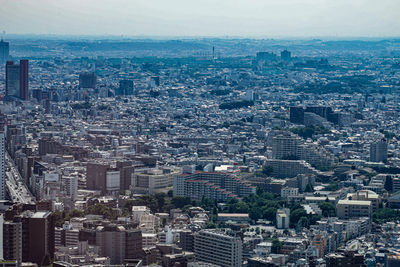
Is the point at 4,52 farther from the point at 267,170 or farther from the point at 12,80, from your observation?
the point at 267,170

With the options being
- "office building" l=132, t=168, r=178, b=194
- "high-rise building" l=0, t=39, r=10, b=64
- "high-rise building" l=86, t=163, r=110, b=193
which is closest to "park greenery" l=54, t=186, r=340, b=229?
"office building" l=132, t=168, r=178, b=194

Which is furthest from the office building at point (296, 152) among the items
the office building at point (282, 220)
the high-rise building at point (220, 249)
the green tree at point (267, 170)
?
the high-rise building at point (220, 249)

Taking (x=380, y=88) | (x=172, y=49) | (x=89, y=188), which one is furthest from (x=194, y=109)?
(x=172, y=49)

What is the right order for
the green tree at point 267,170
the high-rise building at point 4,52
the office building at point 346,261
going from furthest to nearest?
the high-rise building at point 4,52
the green tree at point 267,170
the office building at point 346,261

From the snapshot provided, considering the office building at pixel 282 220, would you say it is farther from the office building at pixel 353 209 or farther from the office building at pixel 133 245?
the office building at pixel 133 245

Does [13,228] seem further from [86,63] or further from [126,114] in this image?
[86,63]

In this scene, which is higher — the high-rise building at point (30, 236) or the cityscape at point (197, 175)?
the high-rise building at point (30, 236)
